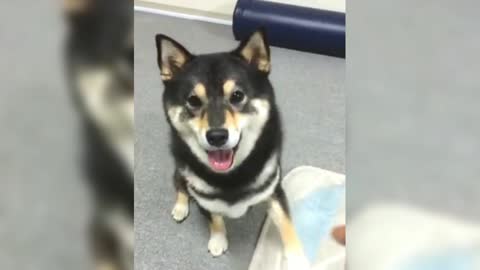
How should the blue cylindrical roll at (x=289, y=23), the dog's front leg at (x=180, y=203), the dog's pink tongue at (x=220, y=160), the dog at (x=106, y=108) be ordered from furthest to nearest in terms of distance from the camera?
the blue cylindrical roll at (x=289, y=23) < the dog's front leg at (x=180, y=203) < the dog's pink tongue at (x=220, y=160) < the dog at (x=106, y=108)

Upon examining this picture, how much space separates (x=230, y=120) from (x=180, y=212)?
34 centimetres

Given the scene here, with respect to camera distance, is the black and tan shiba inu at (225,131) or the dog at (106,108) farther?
the black and tan shiba inu at (225,131)

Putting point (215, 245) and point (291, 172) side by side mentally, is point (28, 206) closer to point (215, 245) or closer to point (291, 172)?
point (215, 245)

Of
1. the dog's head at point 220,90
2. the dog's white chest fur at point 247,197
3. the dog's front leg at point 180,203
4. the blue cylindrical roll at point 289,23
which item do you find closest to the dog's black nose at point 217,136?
the dog's head at point 220,90

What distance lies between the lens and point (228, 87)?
104 centimetres

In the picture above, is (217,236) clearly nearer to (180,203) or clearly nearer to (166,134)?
(180,203)

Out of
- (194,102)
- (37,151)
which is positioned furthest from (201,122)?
(37,151)

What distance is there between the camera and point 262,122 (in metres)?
1.10

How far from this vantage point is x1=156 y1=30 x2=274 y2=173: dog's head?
1.04 metres

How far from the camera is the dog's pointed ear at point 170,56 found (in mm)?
1034

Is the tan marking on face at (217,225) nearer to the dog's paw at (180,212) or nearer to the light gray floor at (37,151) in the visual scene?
the dog's paw at (180,212)

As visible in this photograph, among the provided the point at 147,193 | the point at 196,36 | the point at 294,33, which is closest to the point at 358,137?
the point at 147,193

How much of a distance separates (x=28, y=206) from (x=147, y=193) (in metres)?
1.09

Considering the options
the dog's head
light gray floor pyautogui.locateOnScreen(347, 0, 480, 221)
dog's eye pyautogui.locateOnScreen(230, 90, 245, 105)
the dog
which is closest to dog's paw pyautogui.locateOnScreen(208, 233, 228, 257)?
the dog's head
